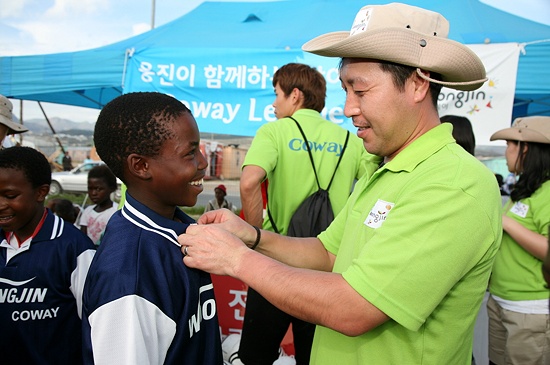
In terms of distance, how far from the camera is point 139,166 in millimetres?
1386

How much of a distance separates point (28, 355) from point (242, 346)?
47.2 inches

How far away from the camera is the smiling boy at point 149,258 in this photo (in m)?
1.12

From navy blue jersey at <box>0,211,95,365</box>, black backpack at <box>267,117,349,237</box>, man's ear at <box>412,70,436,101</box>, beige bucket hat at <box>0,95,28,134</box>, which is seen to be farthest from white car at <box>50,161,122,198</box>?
man's ear at <box>412,70,436,101</box>

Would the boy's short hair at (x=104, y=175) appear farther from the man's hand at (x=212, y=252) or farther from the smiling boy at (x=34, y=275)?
the man's hand at (x=212, y=252)

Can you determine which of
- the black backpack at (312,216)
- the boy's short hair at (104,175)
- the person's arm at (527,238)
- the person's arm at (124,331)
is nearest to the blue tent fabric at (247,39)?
the boy's short hair at (104,175)

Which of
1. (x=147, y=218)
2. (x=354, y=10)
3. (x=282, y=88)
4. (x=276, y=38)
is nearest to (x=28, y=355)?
(x=147, y=218)

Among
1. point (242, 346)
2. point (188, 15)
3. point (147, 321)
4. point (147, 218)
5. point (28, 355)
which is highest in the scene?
point (188, 15)

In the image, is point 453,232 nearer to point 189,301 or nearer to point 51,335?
point 189,301

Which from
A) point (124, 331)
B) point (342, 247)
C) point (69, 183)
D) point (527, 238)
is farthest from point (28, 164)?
point (69, 183)

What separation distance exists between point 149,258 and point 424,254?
744 millimetres

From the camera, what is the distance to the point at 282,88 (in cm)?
307

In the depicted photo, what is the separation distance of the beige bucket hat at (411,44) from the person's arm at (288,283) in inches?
26.9

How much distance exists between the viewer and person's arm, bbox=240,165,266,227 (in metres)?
2.75

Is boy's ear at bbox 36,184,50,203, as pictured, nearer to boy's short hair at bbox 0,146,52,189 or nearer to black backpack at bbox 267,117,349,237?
boy's short hair at bbox 0,146,52,189
